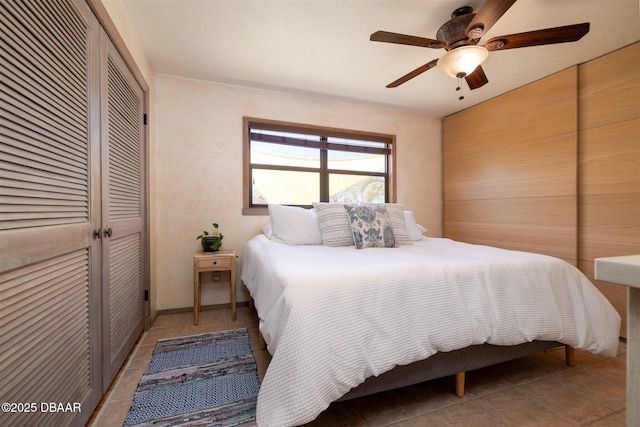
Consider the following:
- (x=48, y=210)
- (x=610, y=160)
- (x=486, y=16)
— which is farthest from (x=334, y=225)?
(x=610, y=160)

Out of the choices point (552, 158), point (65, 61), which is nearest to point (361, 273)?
point (65, 61)

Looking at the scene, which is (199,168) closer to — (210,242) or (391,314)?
(210,242)

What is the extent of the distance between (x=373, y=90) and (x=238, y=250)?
92.7 inches

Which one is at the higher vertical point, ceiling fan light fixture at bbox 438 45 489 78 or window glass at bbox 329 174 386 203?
ceiling fan light fixture at bbox 438 45 489 78

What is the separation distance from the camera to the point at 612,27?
75.4 inches

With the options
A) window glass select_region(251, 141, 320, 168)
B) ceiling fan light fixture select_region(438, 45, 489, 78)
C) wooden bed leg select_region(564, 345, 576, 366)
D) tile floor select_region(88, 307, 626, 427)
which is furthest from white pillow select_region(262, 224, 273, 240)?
wooden bed leg select_region(564, 345, 576, 366)

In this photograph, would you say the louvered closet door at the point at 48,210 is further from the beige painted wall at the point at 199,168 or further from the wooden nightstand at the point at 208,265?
the beige painted wall at the point at 199,168

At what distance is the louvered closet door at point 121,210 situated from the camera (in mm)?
1436

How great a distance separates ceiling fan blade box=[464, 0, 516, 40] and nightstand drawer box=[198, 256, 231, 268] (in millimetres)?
2459

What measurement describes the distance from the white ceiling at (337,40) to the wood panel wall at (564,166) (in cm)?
22

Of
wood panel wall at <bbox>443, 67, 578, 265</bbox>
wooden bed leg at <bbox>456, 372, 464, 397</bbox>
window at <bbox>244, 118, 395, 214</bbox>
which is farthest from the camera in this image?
window at <bbox>244, 118, 395, 214</bbox>

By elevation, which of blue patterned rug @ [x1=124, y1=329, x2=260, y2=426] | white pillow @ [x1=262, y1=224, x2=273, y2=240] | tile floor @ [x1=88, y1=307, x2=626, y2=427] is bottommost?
tile floor @ [x1=88, y1=307, x2=626, y2=427]

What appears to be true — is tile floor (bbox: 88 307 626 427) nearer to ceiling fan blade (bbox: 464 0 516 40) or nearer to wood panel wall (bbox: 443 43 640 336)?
wood panel wall (bbox: 443 43 640 336)

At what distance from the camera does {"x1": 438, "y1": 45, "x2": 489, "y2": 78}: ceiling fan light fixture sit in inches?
64.7
